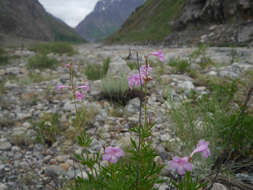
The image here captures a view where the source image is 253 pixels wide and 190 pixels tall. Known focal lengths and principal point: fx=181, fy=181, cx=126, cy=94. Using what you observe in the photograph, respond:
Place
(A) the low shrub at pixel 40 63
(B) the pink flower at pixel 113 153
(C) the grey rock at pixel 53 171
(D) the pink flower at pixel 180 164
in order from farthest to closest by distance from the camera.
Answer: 1. (A) the low shrub at pixel 40 63
2. (C) the grey rock at pixel 53 171
3. (B) the pink flower at pixel 113 153
4. (D) the pink flower at pixel 180 164

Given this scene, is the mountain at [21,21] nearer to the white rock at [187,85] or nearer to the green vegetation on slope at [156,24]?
the green vegetation on slope at [156,24]

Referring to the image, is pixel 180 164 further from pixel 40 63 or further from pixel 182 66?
pixel 40 63

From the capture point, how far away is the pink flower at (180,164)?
698mm

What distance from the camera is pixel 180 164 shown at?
72cm

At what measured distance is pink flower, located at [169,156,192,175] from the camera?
27.5 inches

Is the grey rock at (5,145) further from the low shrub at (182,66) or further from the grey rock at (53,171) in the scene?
the low shrub at (182,66)

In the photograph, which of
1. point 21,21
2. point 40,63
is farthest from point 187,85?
point 21,21

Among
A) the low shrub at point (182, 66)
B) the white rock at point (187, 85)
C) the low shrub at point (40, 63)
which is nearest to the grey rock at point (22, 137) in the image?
the white rock at point (187, 85)

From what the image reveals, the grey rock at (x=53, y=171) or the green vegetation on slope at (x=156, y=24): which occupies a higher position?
the green vegetation on slope at (x=156, y=24)

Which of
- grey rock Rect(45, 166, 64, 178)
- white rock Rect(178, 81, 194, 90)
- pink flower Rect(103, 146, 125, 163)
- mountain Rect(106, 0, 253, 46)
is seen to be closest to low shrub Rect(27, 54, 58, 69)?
white rock Rect(178, 81, 194, 90)

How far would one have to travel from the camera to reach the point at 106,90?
3537 millimetres

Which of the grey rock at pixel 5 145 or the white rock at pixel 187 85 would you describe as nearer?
the grey rock at pixel 5 145

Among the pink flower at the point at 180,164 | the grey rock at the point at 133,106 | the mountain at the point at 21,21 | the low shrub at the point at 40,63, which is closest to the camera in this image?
the pink flower at the point at 180,164

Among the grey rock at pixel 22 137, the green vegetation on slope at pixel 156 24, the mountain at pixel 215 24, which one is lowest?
the grey rock at pixel 22 137
